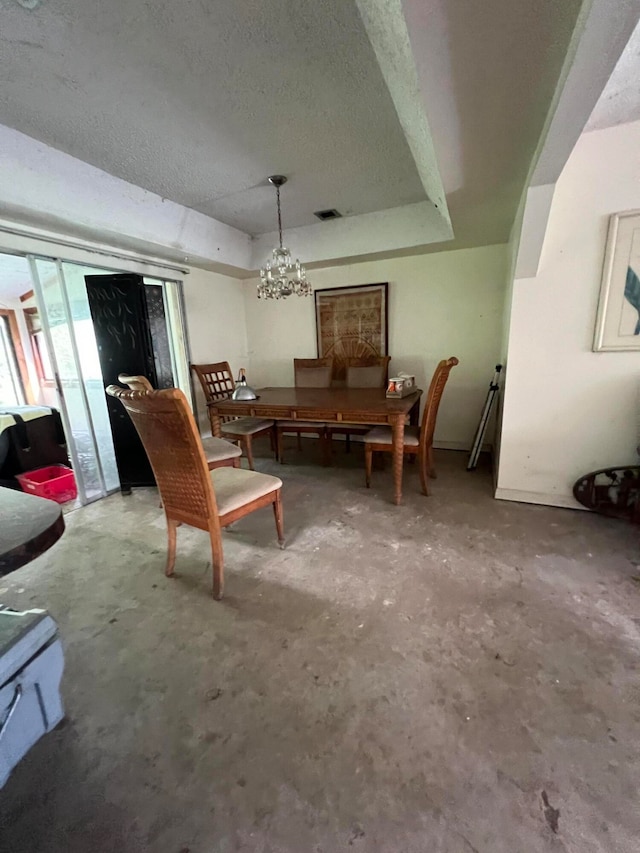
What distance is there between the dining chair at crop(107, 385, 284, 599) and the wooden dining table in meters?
0.86

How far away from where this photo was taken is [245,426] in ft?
10.8

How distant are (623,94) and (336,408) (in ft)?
7.04

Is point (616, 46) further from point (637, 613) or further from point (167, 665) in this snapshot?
point (167, 665)

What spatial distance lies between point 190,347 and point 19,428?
1.68 meters

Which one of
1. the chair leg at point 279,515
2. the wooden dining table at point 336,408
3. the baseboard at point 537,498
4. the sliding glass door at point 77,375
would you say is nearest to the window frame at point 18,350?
the sliding glass door at point 77,375

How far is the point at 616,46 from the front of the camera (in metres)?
0.95

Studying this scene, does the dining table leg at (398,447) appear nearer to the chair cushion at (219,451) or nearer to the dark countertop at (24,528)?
the chair cushion at (219,451)

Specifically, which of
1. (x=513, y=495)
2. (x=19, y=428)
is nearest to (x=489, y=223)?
(x=513, y=495)

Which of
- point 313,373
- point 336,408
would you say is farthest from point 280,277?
point 336,408

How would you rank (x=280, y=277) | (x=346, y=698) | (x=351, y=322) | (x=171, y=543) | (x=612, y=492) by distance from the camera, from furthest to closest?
(x=351, y=322) < (x=280, y=277) < (x=612, y=492) < (x=171, y=543) < (x=346, y=698)

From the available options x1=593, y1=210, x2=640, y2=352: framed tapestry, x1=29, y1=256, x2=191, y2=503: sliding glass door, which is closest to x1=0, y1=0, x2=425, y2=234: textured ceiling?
x1=29, y1=256, x2=191, y2=503: sliding glass door

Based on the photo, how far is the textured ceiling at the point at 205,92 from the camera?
4.14ft

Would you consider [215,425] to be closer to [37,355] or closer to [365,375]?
[365,375]

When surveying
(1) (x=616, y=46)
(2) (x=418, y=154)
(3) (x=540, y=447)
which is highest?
(2) (x=418, y=154)
